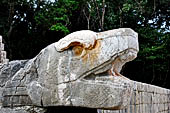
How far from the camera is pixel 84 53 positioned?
214cm

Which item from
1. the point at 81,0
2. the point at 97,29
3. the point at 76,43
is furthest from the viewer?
the point at 97,29

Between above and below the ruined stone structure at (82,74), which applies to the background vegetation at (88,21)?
above

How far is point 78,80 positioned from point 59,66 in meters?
0.23

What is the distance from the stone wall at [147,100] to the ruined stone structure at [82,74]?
2.09m

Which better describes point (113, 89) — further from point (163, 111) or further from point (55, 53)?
point (163, 111)

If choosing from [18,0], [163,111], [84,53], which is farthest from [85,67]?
[18,0]

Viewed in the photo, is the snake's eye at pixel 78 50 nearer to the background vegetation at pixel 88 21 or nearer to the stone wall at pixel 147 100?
the stone wall at pixel 147 100

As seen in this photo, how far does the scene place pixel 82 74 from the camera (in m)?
2.12

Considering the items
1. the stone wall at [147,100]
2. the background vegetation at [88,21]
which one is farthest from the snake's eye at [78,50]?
the background vegetation at [88,21]

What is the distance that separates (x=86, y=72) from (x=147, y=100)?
4840 millimetres

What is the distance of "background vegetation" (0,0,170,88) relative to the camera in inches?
514

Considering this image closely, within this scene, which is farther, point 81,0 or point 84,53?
point 81,0

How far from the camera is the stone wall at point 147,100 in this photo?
5.24 meters

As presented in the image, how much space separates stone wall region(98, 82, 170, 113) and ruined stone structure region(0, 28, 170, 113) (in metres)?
2.09
